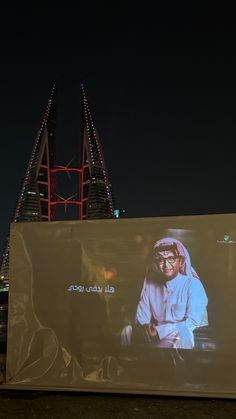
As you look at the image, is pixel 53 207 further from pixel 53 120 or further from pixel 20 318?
pixel 20 318

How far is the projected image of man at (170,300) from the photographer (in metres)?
4.89

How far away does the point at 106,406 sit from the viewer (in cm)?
477

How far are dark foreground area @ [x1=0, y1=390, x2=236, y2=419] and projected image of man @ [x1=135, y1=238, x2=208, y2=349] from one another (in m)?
0.51

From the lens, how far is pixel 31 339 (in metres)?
5.24

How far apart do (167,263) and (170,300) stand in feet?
1.11

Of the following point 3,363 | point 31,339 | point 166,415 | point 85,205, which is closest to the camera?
point 166,415

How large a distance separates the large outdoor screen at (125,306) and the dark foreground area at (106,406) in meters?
0.10

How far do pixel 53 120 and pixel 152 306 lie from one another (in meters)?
104

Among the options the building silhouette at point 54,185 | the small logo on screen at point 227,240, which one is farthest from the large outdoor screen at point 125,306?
the building silhouette at point 54,185

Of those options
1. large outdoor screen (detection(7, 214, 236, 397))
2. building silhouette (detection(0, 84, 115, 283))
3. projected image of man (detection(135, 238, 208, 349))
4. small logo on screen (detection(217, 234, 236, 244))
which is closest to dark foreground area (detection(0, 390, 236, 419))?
large outdoor screen (detection(7, 214, 236, 397))

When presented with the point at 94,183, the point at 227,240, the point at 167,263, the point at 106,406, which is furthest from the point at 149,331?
the point at 94,183

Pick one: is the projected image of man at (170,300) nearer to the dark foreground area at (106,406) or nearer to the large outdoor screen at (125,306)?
the large outdoor screen at (125,306)

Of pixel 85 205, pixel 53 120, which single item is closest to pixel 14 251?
pixel 85 205

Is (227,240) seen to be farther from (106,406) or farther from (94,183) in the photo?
(94,183)
